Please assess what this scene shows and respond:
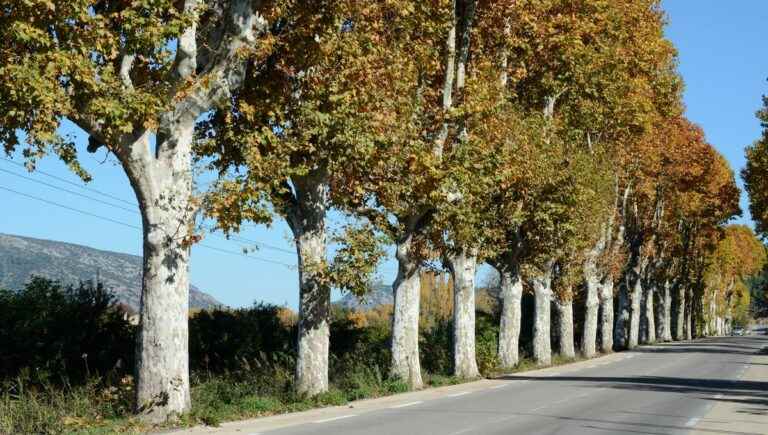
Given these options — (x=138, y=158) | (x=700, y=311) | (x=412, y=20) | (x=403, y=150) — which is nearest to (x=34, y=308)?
(x=138, y=158)

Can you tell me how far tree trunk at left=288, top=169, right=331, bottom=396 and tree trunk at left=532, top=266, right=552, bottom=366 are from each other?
18.7m

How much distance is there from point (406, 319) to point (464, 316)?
4338mm

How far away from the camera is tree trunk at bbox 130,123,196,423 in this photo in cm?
1680

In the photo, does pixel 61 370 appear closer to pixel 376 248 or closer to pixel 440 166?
pixel 376 248

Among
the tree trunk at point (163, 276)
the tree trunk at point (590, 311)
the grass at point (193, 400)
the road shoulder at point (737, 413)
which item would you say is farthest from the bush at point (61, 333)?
the tree trunk at point (590, 311)

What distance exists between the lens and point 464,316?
31500mm

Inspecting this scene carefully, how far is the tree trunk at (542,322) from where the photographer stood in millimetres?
41344

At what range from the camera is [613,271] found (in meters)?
52.4

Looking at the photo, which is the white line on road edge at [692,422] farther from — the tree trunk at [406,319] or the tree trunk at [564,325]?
the tree trunk at [564,325]

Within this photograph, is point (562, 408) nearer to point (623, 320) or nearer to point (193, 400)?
point (193, 400)

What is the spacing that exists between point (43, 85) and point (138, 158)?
9.15 ft

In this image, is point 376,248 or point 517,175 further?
point 517,175

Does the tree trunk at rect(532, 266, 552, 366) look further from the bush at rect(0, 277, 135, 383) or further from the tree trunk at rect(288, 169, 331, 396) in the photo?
the bush at rect(0, 277, 135, 383)

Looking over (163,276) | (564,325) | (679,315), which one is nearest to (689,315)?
(679,315)
